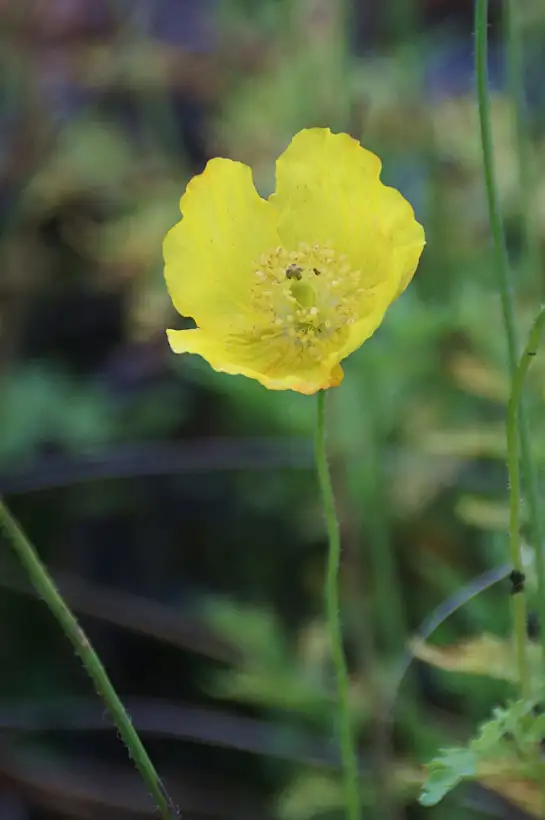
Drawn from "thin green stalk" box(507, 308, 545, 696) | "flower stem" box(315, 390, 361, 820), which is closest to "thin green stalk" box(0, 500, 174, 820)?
"flower stem" box(315, 390, 361, 820)

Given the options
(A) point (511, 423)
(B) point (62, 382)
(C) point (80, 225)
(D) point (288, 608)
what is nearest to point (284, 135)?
(C) point (80, 225)

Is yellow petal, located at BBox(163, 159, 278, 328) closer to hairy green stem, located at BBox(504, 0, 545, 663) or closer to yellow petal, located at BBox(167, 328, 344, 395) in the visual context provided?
yellow petal, located at BBox(167, 328, 344, 395)

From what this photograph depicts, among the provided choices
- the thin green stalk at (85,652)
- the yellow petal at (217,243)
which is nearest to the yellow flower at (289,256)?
the yellow petal at (217,243)

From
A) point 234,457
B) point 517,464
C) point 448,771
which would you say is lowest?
point 448,771

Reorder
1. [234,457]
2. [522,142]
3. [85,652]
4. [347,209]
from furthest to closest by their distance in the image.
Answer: [234,457], [522,142], [347,209], [85,652]

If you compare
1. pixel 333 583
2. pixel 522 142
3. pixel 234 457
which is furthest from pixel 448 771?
pixel 234 457

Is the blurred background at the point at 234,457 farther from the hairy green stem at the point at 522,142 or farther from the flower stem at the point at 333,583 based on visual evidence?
the flower stem at the point at 333,583

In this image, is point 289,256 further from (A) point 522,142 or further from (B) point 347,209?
(A) point 522,142
